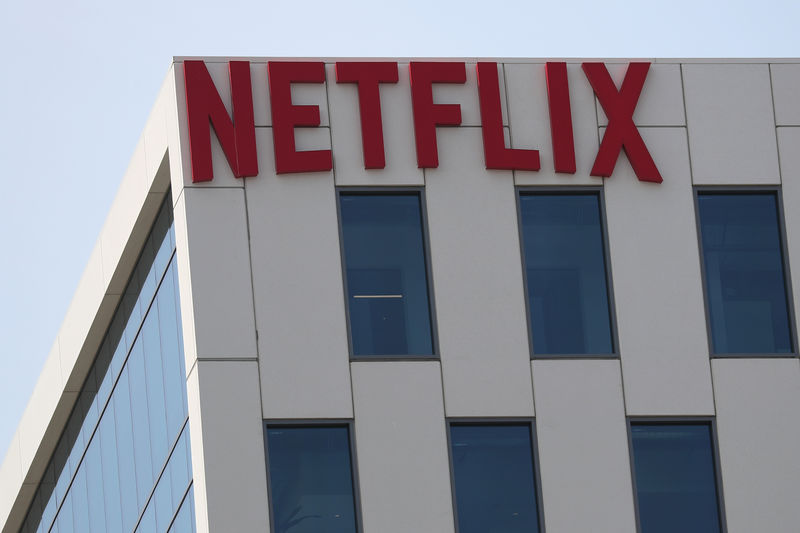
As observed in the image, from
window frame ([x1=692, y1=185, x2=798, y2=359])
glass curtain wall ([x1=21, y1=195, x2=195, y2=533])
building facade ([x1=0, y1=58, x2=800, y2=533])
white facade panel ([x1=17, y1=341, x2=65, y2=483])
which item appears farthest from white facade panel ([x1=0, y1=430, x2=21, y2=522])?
window frame ([x1=692, y1=185, x2=798, y2=359])

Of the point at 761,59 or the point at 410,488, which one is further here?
the point at 761,59

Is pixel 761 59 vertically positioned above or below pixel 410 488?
above

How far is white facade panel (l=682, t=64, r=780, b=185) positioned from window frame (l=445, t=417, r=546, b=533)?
4322 millimetres

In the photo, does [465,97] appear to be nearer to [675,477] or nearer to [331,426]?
[331,426]

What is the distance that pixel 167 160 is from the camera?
27.3 m

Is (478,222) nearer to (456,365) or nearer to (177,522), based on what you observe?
(456,365)

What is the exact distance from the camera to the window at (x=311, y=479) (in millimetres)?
25094

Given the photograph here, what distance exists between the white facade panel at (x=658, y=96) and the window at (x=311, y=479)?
609 cm

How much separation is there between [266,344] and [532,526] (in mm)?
4220

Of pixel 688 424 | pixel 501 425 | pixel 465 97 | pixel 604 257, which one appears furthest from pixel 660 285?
pixel 465 97

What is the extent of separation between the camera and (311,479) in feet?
83.2

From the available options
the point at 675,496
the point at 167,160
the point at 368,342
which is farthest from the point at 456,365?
the point at 167,160

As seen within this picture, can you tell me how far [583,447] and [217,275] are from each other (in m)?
5.34

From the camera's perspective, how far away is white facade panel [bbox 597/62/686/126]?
89.3 ft
